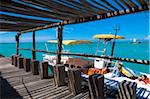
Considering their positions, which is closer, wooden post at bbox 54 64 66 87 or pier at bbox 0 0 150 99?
pier at bbox 0 0 150 99

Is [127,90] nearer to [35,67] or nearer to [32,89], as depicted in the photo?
[32,89]

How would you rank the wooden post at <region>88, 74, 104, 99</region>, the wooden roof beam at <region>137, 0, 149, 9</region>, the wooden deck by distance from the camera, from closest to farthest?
1. the wooden roof beam at <region>137, 0, 149, 9</region>
2. the wooden post at <region>88, 74, 104, 99</region>
3. the wooden deck

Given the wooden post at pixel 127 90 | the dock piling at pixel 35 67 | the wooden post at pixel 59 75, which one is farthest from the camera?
the dock piling at pixel 35 67

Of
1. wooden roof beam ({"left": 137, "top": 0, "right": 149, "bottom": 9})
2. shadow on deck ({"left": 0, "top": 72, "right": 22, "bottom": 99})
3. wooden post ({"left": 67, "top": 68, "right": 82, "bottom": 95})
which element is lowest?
shadow on deck ({"left": 0, "top": 72, "right": 22, "bottom": 99})

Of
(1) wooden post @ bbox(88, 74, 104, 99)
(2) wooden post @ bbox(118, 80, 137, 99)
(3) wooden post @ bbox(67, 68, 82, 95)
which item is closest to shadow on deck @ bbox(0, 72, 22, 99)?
(3) wooden post @ bbox(67, 68, 82, 95)

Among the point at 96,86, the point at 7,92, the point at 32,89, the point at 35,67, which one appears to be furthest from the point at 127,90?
the point at 35,67

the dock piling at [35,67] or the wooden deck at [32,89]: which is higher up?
the dock piling at [35,67]

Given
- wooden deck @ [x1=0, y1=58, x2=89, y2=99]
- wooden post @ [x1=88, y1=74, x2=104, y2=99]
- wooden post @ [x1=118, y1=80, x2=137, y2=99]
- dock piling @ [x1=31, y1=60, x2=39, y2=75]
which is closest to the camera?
wooden post @ [x1=118, y1=80, x2=137, y2=99]

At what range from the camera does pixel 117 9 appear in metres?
3.53

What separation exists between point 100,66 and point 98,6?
1323 cm

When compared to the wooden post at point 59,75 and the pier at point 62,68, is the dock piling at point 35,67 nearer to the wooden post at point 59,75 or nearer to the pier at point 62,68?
the pier at point 62,68

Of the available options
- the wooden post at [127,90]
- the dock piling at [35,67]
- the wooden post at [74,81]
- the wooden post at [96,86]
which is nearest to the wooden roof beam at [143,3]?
the wooden post at [127,90]

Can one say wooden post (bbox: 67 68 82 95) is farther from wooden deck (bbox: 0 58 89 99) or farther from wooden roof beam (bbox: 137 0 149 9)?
wooden roof beam (bbox: 137 0 149 9)

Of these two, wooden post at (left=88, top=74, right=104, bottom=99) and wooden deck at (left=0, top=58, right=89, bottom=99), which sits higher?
wooden post at (left=88, top=74, right=104, bottom=99)
